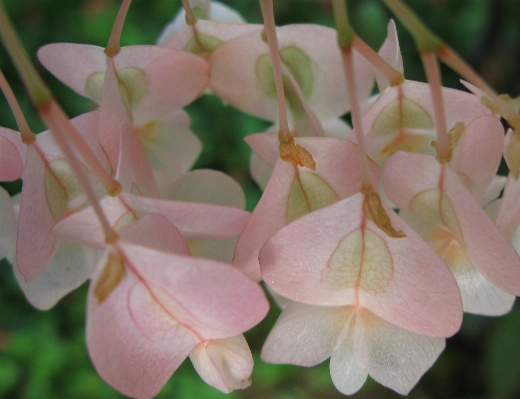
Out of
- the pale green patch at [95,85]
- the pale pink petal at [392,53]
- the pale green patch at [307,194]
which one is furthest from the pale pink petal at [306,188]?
the pale green patch at [95,85]

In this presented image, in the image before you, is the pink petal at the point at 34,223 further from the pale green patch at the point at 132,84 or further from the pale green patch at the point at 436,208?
the pale green patch at the point at 436,208

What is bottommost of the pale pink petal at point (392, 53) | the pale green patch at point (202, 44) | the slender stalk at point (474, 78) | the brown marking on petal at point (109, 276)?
the brown marking on petal at point (109, 276)

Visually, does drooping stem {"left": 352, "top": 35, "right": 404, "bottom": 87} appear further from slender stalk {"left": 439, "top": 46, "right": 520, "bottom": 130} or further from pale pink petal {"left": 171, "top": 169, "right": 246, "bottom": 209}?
pale pink petal {"left": 171, "top": 169, "right": 246, "bottom": 209}

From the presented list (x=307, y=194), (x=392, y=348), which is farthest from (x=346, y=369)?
(x=307, y=194)

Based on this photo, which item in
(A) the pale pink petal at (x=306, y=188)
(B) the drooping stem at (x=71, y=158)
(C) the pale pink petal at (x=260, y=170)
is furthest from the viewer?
(C) the pale pink petal at (x=260, y=170)

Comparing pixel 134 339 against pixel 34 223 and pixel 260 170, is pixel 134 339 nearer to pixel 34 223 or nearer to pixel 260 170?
pixel 34 223

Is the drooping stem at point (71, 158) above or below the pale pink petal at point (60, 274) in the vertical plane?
above

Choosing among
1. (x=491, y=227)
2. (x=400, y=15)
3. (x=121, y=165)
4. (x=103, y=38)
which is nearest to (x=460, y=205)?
(x=491, y=227)
